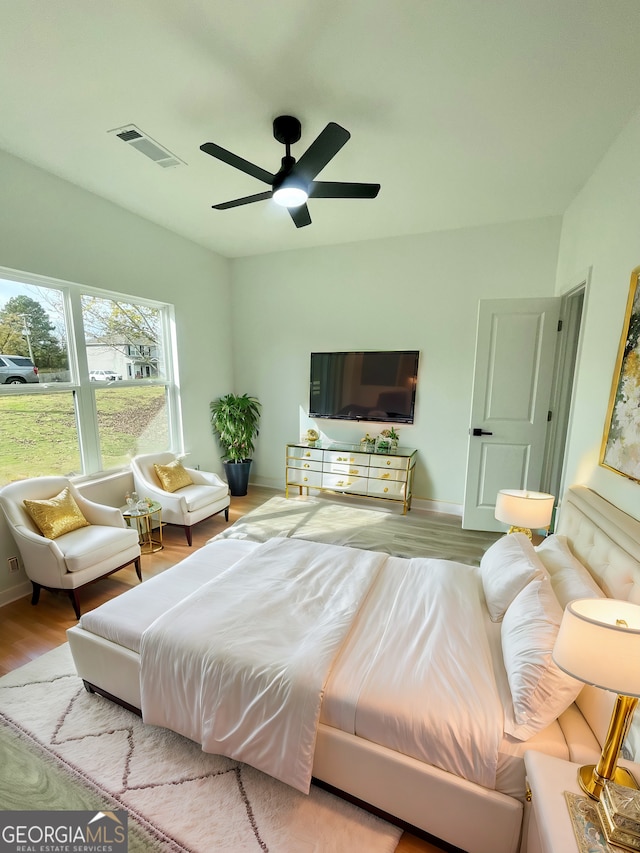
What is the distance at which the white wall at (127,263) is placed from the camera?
2574mm

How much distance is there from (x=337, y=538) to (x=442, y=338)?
245 centimetres

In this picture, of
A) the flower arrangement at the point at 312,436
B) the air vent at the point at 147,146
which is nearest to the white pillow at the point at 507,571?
the flower arrangement at the point at 312,436

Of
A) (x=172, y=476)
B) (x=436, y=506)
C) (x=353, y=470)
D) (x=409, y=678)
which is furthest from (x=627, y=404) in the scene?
(x=172, y=476)

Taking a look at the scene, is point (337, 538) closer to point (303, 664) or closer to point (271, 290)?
point (303, 664)

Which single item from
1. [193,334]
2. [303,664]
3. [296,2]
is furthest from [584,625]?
[193,334]

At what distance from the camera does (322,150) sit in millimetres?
1771

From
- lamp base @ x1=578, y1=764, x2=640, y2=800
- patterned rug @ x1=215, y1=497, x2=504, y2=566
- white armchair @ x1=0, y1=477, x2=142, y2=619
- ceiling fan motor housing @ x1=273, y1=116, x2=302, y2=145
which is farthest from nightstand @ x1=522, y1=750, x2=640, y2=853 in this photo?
ceiling fan motor housing @ x1=273, y1=116, x2=302, y2=145

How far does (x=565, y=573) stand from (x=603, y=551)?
0.18m

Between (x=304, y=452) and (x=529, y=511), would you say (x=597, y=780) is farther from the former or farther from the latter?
(x=304, y=452)

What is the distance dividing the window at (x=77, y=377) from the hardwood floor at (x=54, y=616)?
0.95 meters

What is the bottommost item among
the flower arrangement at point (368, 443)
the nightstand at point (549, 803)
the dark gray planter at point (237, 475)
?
the dark gray planter at point (237, 475)

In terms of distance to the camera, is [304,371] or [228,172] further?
[304,371]

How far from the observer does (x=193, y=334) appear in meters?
4.29

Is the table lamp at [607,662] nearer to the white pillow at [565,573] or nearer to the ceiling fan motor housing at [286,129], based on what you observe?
the white pillow at [565,573]
